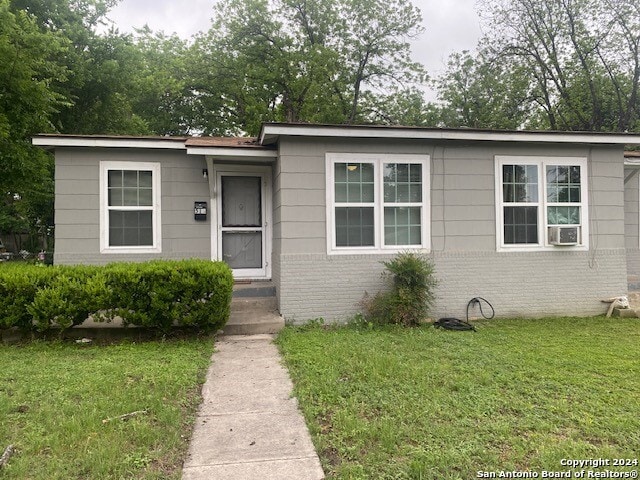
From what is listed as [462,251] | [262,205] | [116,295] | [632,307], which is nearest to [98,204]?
[116,295]

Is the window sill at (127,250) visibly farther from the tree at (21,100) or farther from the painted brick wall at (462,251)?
the tree at (21,100)

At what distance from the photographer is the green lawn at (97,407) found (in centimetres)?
237

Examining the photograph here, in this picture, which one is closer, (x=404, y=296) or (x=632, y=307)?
(x=404, y=296)

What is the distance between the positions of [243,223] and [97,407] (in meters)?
4.44

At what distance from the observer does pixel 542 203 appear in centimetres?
668

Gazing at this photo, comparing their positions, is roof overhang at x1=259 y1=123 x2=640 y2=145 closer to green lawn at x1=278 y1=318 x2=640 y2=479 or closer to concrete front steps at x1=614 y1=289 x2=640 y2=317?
concrete front steps at x1=614 y1=289 x2=640 y2=317

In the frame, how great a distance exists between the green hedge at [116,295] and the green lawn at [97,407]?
35cm

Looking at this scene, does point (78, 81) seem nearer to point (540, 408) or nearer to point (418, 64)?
point (540, 408)

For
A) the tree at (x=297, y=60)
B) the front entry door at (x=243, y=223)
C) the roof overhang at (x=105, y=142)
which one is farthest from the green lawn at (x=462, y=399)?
the tree at (x=297, y=60)

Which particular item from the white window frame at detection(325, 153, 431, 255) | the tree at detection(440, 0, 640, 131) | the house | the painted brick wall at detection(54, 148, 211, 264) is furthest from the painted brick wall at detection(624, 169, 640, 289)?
the tree at detection(440, 0, 640, 131)

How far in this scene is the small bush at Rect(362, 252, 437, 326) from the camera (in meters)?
5.91

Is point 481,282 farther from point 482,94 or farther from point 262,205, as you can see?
point 482,94

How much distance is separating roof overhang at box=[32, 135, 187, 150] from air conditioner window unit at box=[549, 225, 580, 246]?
6149mm

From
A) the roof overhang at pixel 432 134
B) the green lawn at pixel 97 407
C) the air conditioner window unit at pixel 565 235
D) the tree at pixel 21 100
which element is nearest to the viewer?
the green lawn at pixel 97 407
